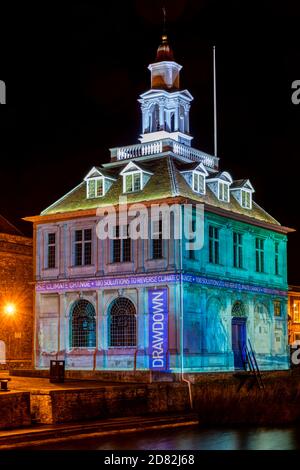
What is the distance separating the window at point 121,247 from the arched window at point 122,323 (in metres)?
2.08

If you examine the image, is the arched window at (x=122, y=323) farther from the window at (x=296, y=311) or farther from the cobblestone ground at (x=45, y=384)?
the window at (x=296, y=311)

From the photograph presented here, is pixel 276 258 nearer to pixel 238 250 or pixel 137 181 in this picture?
pixel 238 250

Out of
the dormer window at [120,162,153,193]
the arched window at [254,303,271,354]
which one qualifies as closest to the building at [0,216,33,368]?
the dormer window at [120,162,153,193]

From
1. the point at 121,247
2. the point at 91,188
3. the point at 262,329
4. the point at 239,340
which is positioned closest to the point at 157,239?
the point at 121,247

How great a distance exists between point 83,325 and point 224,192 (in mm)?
A: 10864

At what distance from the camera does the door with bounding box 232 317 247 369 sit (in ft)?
159

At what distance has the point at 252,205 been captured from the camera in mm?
53031

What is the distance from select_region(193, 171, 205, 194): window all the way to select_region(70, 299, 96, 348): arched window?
841 centimetres

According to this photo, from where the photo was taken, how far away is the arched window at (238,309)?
158 ft

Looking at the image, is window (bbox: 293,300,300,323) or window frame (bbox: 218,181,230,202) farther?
window (bbox: 293,300,300,323)

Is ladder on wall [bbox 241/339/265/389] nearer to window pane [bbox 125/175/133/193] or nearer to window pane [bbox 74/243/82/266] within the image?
window pane [bbox 74/243/82/266]
